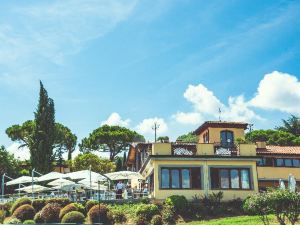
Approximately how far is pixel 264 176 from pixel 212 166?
999 centimetres

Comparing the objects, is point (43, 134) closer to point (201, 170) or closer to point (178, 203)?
point (201, 170)

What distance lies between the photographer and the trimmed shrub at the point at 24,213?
119 ft

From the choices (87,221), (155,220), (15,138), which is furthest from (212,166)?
(15,138)

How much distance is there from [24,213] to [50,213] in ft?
7.23

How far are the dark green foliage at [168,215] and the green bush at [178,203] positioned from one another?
0.32m

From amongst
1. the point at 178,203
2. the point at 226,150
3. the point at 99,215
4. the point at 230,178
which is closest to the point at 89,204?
the point at 99,215

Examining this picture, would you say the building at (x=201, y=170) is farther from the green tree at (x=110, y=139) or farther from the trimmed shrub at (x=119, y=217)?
the green tree at (x=110, y=139)

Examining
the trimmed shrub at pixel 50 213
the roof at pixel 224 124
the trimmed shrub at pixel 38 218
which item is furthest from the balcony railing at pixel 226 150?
the trimmed shrub at pixel 38 218

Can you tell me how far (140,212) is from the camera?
34375mm

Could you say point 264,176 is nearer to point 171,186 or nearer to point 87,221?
point 171,186

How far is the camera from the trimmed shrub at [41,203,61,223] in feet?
116

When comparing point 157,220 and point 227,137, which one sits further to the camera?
point 227,137

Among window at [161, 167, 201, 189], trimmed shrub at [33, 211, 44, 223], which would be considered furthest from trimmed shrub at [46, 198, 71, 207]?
window at [161, 167, 201, 189]

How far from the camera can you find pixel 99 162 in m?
68.7
